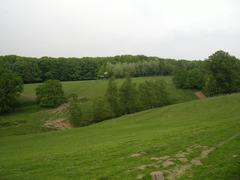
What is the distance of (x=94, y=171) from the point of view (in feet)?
59.4

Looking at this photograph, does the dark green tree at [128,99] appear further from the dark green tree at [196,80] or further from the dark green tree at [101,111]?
the dark green tree at [196,80]

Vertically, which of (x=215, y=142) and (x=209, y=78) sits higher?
(x=209, y=78)

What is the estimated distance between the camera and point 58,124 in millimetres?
68938

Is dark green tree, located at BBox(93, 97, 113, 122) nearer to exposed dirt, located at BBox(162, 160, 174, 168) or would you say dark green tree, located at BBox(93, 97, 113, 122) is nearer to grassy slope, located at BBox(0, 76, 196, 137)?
grassy slope, located at BBox(0, 76, 196, 137)

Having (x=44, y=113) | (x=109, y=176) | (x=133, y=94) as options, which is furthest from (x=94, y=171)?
(x=44, y=113)

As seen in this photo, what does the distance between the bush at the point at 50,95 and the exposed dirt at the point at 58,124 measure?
1478 centimetres

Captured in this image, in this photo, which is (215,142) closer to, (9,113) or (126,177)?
(126,177)

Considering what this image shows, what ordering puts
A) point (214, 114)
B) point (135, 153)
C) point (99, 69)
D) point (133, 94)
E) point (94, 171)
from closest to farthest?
A: point (94, 171), point (135, 153), point (214, 114), point (133, 94), point (99, 69)

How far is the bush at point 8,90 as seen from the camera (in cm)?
8006

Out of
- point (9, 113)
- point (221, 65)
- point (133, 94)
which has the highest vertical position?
point (221, 65)

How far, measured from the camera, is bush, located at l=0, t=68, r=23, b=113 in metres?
80.1

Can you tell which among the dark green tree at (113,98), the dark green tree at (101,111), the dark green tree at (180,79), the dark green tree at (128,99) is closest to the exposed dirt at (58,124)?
the dark green tree at (101,111)

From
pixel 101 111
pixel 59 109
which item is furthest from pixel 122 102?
pixel 59 109

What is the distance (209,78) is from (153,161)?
210 feet
